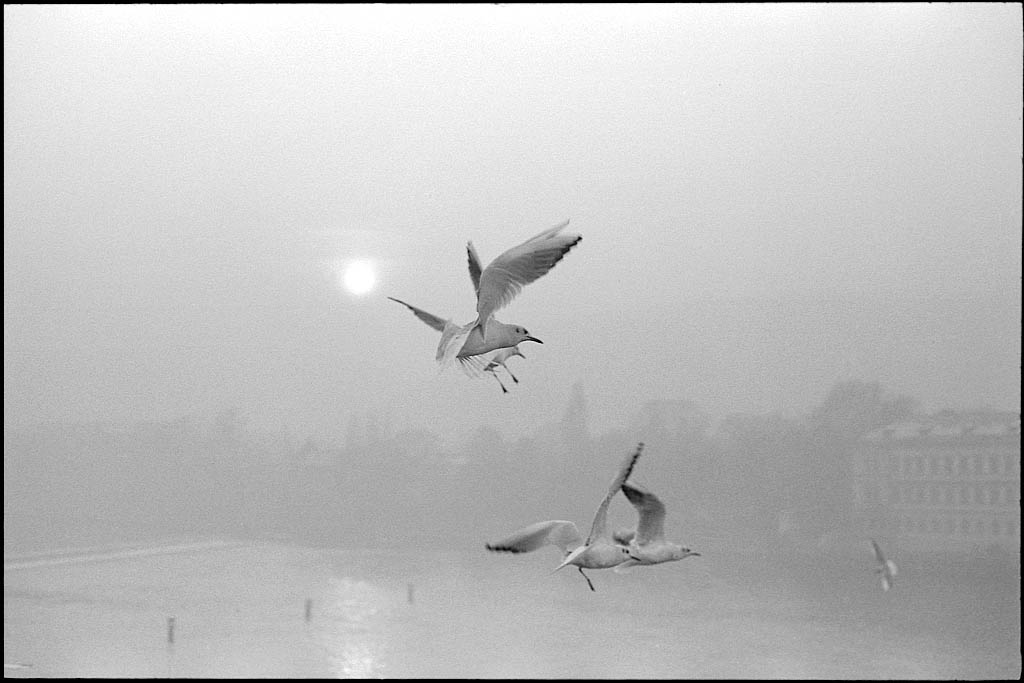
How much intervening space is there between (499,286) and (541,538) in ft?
1.82

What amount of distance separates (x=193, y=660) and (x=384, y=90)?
2491 mm

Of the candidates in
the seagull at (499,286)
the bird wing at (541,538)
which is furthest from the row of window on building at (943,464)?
the seagull at (499,286)

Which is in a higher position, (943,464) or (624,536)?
(943,464)

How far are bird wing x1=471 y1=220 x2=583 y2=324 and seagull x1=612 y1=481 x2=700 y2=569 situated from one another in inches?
23.5

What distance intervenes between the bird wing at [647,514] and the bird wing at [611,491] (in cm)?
14

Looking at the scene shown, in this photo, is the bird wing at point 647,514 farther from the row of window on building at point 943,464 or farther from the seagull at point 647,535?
the row of window on building at point 943,464

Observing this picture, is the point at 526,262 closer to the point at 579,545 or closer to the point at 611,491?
the point at 611,491

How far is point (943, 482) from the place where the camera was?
4387 millimetres

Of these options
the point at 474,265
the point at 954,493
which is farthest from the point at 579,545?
the point at 954,493

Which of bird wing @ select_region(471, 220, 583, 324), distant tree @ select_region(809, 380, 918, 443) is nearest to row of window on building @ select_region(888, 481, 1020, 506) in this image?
distant tree @ select_region(809, 380, 918, 443)

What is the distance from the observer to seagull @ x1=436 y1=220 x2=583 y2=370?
146 cm

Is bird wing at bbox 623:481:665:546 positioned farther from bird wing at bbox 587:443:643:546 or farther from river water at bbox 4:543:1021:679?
river water at bbox 4:543:1021:679

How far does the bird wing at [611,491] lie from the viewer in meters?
1.61

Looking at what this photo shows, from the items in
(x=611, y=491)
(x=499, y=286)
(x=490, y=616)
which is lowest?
(x=490, y=616)
